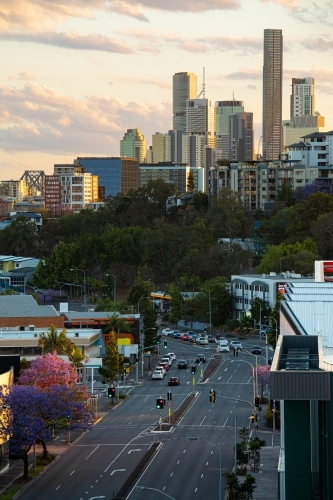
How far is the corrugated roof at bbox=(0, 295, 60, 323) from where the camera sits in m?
128

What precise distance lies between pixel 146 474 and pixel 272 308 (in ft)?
256

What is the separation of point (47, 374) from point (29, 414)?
35.7 feet

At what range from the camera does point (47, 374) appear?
283 ft

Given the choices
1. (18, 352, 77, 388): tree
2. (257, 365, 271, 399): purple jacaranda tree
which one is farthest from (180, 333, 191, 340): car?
(18, 352, 77, 388): tree

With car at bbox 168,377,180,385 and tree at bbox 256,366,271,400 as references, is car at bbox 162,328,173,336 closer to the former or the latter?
car at bbox 168,377,180,385

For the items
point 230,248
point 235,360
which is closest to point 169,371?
point 235,360

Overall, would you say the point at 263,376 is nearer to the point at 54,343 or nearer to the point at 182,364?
the point at 54,343

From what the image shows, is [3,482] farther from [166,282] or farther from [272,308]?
[166,282]

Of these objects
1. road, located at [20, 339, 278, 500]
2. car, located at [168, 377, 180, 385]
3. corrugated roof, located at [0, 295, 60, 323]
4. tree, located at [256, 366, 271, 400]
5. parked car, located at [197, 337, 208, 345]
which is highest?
corrugated roof, located at [0, 295, 60, 323]

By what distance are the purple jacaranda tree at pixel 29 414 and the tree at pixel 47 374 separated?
4.73m

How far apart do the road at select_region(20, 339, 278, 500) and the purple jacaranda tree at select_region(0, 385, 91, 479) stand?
2.32 metres

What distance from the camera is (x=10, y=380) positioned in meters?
81.9

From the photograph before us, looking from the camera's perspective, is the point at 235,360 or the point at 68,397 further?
the point at 235,360

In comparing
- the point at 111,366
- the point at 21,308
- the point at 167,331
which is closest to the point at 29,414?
the point at 111,366
